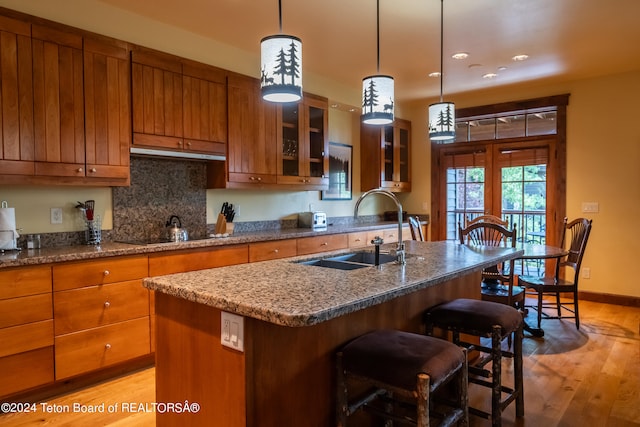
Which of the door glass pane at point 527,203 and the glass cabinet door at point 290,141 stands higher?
the glass cabinet door at point 290,141

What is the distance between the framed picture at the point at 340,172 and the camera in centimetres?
542

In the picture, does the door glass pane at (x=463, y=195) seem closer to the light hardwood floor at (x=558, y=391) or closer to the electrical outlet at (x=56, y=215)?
the light hardwood floor at (x=558, y=391)

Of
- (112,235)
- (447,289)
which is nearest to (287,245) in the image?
(112,235)

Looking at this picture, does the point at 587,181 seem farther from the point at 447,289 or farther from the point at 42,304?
the point at 42,304

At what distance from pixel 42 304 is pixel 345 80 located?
12.5 ft

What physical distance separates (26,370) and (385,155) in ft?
15.1

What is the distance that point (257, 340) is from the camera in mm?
1406

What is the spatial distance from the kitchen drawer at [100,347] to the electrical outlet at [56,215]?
2.86ft

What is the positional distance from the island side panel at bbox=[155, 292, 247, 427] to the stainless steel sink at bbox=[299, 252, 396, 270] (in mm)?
764

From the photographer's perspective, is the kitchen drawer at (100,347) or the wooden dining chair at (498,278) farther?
the wooden dining chair at (498,278)

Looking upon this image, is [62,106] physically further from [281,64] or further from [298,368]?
[298,368]

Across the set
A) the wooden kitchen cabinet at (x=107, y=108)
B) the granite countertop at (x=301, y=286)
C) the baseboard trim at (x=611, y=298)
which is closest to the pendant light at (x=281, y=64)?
the granite countertop at (x=301, y=286)

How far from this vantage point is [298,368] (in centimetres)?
158

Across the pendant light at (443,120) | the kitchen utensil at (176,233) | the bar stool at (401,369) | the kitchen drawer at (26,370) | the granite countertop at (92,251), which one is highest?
the pendant light at (443,120)
